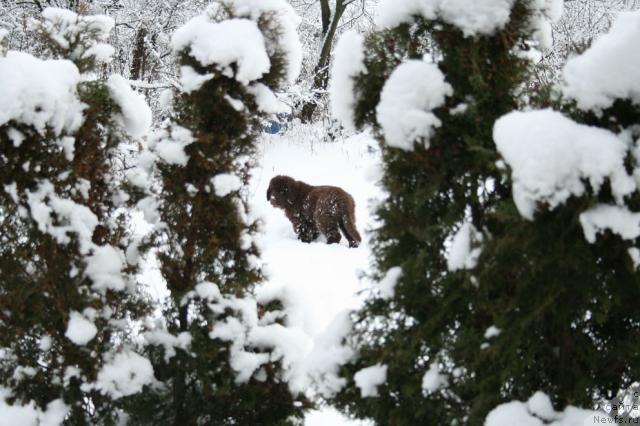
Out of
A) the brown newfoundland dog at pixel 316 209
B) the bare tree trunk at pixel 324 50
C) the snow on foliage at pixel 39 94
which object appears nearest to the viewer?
the snow on foliage at pixel 39 94

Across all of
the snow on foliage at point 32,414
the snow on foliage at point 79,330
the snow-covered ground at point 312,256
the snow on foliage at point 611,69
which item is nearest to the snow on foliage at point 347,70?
the snow-covered ground at point 312,256

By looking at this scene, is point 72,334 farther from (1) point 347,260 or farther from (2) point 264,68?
(1) point 347,260

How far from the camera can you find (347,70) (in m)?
2.53

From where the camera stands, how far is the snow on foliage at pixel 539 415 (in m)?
2.09

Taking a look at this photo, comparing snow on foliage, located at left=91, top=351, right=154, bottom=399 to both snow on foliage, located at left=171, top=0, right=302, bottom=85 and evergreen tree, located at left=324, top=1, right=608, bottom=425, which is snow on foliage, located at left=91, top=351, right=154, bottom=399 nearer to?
evergreen tree, located at left=324, top=1, right=608, bottom=425

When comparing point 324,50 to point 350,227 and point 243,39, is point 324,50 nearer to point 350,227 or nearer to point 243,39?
point 350,227

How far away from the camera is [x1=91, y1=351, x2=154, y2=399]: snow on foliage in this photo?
119 inches

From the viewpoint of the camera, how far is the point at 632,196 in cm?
193

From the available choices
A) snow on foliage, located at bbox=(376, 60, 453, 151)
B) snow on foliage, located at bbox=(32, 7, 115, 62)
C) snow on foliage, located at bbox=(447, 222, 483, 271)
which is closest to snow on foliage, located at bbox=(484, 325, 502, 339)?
snow on foliage, located at bbox=(447, 222, 483, 271)

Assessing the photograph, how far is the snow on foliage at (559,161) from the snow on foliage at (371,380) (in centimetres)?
99

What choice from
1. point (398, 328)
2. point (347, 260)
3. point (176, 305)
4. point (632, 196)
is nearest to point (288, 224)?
point (347, 260)

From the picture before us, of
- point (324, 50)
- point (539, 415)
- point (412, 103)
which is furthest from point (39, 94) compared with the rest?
point (324, 50)

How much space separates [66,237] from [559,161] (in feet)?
7.73

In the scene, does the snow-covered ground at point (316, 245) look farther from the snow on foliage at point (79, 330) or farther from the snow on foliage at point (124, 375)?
the snow on foliage at point (79, 330)
